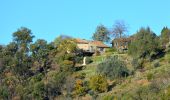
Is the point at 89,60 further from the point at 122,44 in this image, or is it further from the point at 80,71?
the point at 122,44

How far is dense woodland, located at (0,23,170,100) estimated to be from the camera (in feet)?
186

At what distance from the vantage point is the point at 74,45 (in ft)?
256

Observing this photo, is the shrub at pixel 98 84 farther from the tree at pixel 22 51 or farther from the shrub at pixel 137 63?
the tree at pixel 22 51

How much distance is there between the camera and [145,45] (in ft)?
219

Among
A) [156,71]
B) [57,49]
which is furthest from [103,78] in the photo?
[57,49]

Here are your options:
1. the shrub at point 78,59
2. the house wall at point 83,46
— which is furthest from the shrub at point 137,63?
the house wall at point 83,46

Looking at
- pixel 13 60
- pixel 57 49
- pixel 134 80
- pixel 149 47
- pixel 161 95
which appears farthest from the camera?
pixel 57 49

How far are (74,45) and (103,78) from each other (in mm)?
17946

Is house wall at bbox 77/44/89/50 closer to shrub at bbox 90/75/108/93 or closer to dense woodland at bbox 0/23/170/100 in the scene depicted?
dense woodland at bbox 0/23/170/100

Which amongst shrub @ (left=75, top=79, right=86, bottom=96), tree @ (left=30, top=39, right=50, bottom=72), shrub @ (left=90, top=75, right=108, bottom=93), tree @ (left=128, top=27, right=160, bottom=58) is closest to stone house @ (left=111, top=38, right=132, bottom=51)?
tree @ (left=128, top=27, right=160, bottom=58)

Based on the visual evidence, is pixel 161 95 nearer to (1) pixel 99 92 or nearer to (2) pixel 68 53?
(1) pixel 99 92

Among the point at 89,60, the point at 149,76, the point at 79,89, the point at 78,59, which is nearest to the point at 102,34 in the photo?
the point at 89,60

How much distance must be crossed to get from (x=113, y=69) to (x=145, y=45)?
638cm

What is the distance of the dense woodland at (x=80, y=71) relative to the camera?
5669cm
